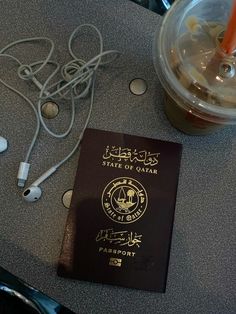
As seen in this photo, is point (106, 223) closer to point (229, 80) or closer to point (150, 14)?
point (229, 80)

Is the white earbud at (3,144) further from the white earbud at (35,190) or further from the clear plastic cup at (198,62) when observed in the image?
the clear plastic cup at (198,62)

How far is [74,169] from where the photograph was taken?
742 millimetres

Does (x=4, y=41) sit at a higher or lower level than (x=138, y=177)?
higher

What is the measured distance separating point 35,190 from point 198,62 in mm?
341

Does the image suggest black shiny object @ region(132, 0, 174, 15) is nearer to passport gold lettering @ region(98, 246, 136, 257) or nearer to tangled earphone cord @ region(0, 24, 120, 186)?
tangled earphone cord @ region(0, 24, 120, 186)

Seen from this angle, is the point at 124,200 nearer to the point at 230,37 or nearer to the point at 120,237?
the point at 120,237

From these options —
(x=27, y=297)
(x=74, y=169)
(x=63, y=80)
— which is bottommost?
(x=27, y=297)

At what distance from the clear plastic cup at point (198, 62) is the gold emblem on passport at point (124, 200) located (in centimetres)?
15

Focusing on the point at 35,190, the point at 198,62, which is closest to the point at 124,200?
the point at 35,190

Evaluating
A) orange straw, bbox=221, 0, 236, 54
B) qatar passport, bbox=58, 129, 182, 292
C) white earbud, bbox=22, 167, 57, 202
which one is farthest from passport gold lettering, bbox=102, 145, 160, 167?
orange straw, bbox=221, 0, 236, 54

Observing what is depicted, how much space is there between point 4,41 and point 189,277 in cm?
55

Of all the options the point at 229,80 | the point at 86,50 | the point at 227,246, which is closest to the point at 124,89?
the point at 86,50

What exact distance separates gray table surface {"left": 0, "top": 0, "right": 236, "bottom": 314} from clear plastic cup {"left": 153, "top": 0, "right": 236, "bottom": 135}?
103 mm

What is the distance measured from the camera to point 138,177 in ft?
2.39
